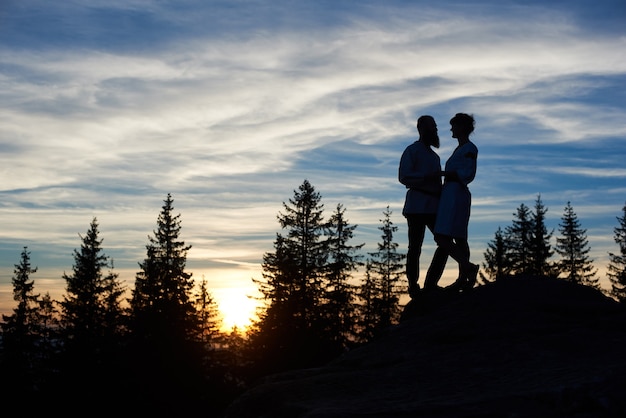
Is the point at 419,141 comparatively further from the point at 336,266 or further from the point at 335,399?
the point at 336,266

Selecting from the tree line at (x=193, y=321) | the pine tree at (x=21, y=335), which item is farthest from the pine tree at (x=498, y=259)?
the pine tree at (x=21, y=335)

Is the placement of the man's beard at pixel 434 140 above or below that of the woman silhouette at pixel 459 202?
above

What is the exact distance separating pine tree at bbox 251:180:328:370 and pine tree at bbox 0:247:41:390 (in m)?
19.5

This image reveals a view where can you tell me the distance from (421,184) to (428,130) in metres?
0.77

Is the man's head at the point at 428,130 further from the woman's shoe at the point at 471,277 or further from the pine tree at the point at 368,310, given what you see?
the pine tree at the point at 368,310

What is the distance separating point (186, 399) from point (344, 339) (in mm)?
11726

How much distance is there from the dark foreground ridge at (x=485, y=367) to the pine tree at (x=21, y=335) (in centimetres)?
4873

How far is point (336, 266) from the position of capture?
43344 mm

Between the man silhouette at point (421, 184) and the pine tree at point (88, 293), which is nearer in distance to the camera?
the man silhouette at point (421, 184)

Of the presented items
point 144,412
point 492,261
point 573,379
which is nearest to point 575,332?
point 573,379

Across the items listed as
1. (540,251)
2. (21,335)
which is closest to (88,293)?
(21,335)

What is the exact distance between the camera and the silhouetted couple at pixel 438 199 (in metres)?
8.59

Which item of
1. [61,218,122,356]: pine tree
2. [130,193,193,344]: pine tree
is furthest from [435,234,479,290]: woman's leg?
[61,218,122,356]: pine tree

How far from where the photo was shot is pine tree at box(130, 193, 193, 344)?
3077 cm
